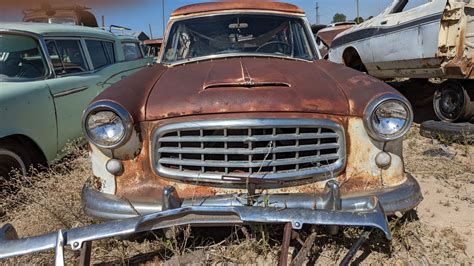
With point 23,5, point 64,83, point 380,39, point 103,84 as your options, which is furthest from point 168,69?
point 23,5

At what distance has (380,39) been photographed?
6336 mm

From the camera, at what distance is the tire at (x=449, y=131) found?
16.5 ft

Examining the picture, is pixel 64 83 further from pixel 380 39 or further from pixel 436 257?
pixel 380 39

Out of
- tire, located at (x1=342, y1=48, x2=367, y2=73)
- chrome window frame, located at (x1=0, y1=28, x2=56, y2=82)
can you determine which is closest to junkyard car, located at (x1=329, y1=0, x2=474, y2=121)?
tire, located at (x1=342, y1=48, x2=367, y2=73)

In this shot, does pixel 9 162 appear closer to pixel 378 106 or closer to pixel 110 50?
pixel 110 50

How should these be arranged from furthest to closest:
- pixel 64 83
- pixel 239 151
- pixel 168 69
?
1. pixel 64 83
2. pixel 168 69
3. pixel 239 151

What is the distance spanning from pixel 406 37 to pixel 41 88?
4737 millimetres

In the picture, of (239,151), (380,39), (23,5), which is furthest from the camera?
(23,5)

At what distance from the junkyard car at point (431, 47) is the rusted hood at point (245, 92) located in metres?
2.87

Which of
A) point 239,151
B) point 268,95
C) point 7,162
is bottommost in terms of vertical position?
point 7,162

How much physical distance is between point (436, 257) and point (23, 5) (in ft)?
44.2

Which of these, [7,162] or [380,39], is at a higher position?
[380,39]

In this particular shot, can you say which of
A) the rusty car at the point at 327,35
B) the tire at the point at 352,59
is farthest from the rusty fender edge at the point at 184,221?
the rusty car at the point at 327,35

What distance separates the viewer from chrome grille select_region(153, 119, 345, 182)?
7.92 ft
